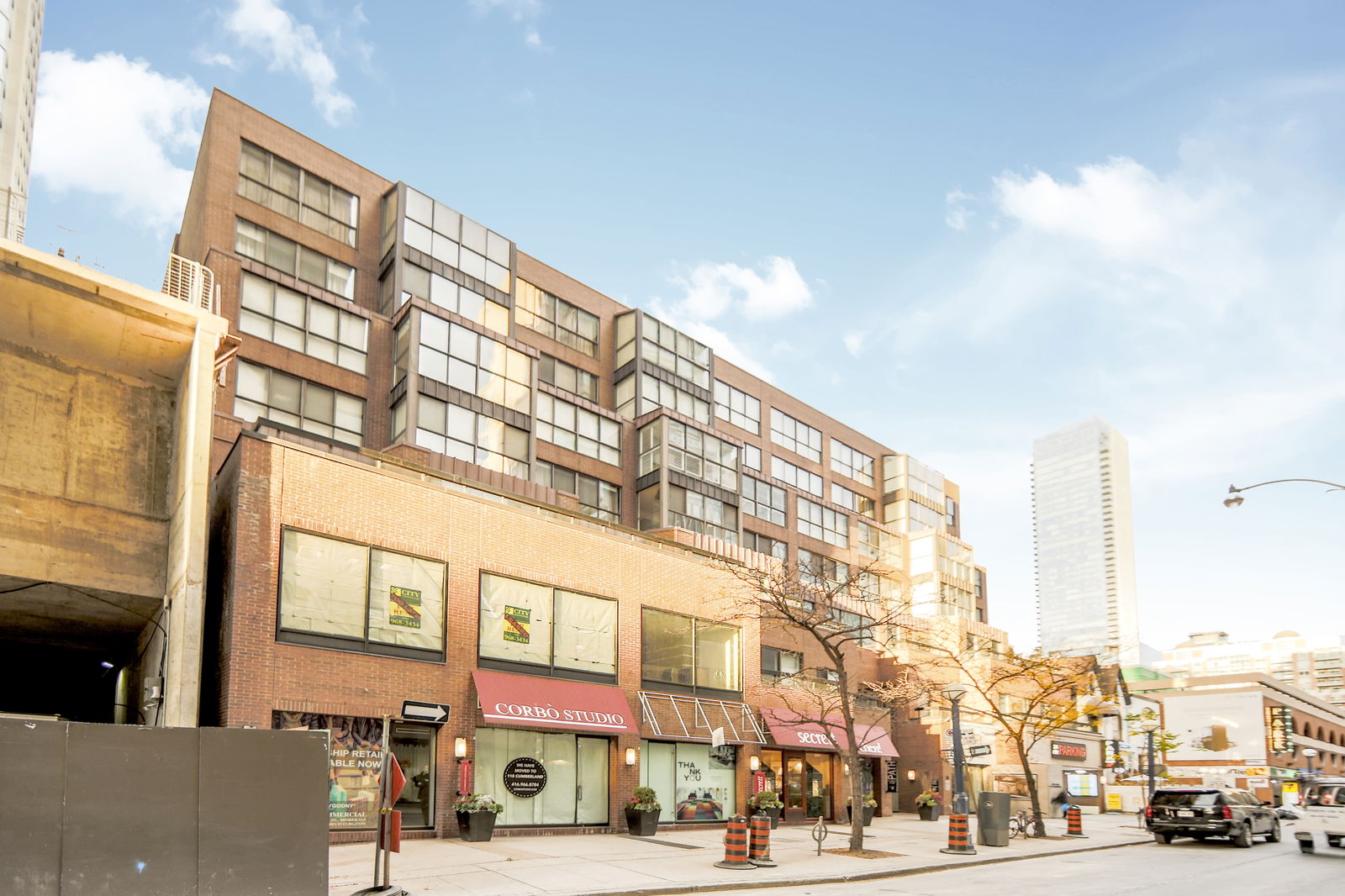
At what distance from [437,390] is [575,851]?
21.0 metres

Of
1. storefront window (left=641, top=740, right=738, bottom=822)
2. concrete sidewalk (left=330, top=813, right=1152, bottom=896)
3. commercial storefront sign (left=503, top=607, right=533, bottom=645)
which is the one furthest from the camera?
storefront window (left=641, top=740, right=738, bottom=822)

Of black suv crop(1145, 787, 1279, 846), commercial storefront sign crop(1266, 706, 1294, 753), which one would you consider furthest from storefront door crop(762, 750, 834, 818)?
commercial storefront sign crop(1266, 706, 1294, 753)

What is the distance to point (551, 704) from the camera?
2622 centimetres

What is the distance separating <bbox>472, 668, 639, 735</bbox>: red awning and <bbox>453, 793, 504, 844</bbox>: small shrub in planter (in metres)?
1.87

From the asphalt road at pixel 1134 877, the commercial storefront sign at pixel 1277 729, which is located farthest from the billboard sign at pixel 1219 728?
the asphalt road at pixel 1134 877

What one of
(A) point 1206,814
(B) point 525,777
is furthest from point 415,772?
(A) point 1206,814

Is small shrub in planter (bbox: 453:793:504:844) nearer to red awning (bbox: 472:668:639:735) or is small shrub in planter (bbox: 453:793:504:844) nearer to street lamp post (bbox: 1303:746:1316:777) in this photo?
red awning (bbox: 472:668:639:735)

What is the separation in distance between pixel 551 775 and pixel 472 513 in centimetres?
689

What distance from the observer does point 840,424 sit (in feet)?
231

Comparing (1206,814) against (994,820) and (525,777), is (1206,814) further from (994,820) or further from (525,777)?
(525,777)

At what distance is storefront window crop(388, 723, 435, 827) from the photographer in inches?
921

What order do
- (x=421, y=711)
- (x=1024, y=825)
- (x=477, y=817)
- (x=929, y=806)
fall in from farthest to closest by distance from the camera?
(x=929, y=806)
(x=1024, y=825)
(x=477, y=817)
(x=421, y=711)

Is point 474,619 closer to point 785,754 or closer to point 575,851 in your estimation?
point 575,851

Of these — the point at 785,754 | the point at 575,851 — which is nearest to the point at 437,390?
the point at 785,754
